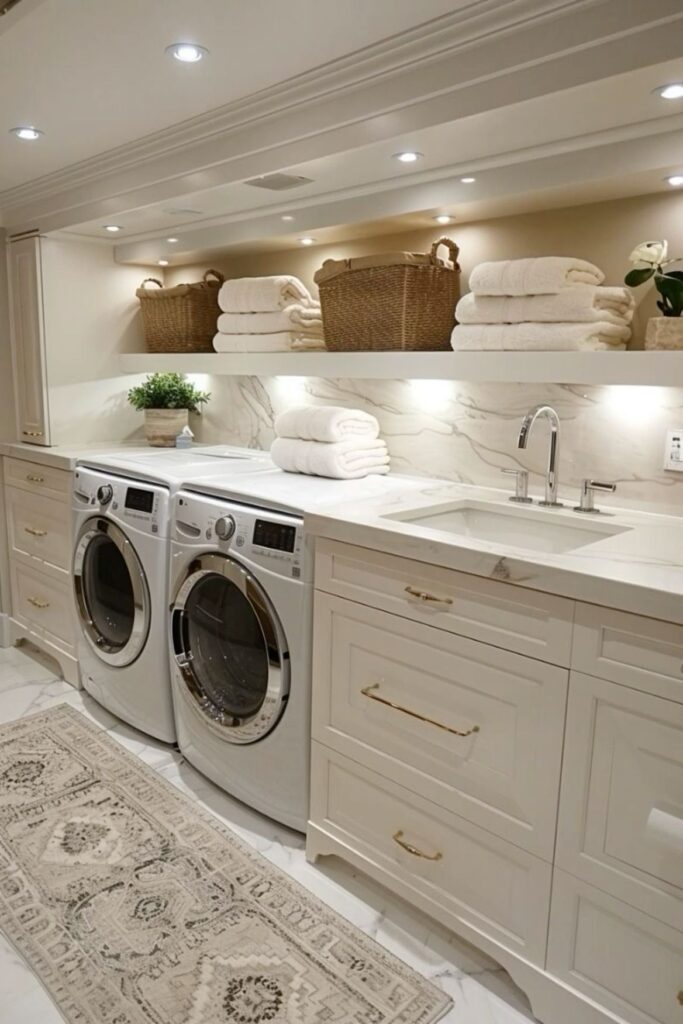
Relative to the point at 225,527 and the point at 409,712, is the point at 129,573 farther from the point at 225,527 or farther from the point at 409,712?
the point at 409,712

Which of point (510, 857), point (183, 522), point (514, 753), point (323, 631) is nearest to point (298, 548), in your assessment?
point (323, 631)

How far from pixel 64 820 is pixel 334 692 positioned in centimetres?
101

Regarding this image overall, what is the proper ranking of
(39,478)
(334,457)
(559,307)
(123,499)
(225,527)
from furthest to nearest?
(39,478) → (123,499) → (334,457) → (225,527) → (559,307)

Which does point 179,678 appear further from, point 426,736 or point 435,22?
point 435,22

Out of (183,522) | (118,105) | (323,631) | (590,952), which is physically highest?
(118,105)

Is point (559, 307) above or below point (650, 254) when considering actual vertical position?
below

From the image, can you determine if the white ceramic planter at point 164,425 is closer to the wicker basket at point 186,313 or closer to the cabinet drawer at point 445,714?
the wicker basket at point 186,313

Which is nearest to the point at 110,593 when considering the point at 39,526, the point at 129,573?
the point at 129,573

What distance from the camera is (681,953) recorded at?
54.7 inches

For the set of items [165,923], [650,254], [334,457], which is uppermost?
[650,254]

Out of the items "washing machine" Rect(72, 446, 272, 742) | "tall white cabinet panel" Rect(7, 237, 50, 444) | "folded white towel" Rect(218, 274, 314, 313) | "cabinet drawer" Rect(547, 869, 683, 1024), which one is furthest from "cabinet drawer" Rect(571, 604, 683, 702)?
"tall white cabinet panel" Rect(7, 237, 50, 444)

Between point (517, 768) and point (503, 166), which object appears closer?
point (517, 768)

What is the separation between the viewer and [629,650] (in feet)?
4.55

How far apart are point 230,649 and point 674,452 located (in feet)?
4.61
